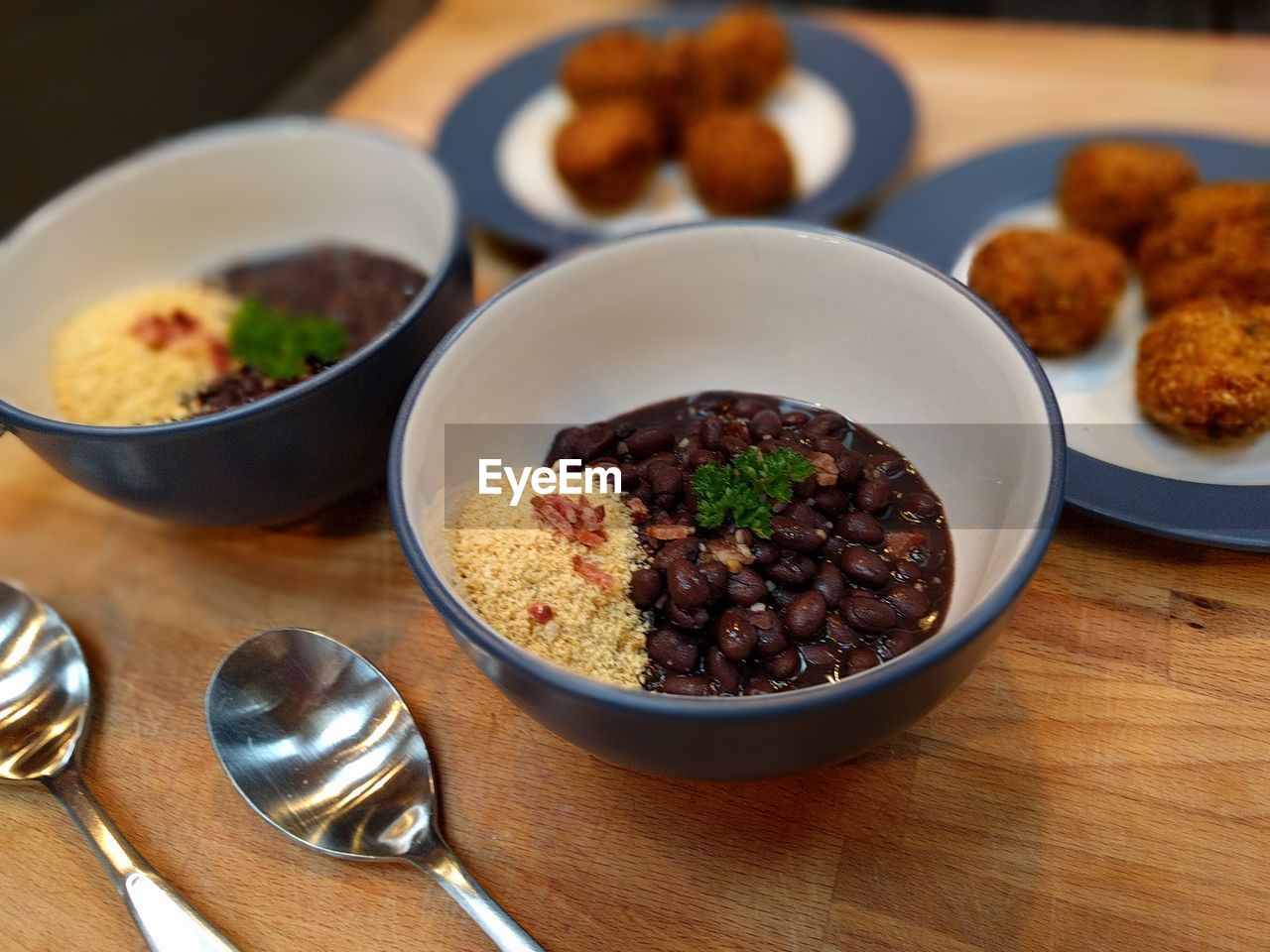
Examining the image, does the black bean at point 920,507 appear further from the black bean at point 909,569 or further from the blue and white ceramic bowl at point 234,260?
Result: the blue and white ceramic bowl at point 234,260

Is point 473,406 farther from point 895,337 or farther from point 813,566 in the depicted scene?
point 895,337

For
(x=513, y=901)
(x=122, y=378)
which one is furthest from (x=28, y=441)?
(x=513, y=901)

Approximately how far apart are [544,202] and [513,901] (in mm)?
1741

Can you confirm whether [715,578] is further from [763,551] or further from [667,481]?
[667,481]

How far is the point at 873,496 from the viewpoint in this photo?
59.2 inches

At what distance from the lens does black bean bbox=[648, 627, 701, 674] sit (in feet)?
4.43

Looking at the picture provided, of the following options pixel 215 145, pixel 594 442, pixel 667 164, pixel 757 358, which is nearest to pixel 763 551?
pixel 594 442

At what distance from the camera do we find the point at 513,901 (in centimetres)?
131

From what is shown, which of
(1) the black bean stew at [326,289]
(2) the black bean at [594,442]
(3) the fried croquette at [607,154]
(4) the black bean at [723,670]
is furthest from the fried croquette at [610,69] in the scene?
(4) the black bean at [723,670]

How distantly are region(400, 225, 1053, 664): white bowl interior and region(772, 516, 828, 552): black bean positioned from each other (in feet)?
0.69

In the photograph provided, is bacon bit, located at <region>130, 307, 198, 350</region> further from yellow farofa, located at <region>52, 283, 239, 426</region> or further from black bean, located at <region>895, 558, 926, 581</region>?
black bean, located at <region>895, 558, 926, 581</region>

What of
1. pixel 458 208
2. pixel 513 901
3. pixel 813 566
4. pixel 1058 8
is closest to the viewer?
pixel 513 901

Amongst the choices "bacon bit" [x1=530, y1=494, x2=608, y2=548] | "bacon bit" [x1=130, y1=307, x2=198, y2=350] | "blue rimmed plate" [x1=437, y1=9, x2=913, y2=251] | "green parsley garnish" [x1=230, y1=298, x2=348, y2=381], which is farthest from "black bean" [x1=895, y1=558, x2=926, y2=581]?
"bacon bit" [x1=130, y1=307, x2=198, y2=350]

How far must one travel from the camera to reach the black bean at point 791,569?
142 centimetres
